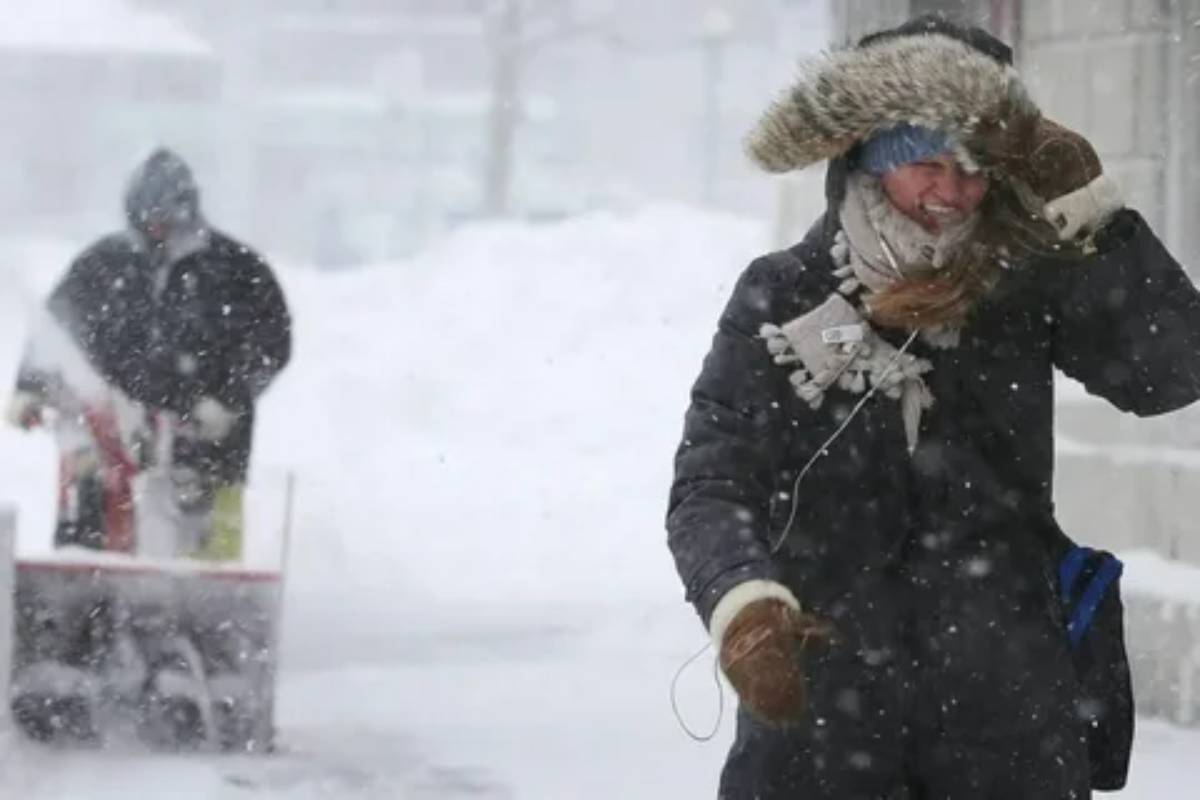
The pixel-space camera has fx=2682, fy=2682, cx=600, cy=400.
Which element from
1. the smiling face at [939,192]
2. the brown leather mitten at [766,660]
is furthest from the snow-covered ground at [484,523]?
the brown leather mitten at [766,660]

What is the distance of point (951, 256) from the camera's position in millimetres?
3111

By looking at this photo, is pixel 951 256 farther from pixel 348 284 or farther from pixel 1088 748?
pixel 348 284

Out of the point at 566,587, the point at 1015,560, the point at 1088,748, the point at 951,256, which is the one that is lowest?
the point at 566,587

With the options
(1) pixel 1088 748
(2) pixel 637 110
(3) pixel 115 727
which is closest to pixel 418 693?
(3) pixel 115 727

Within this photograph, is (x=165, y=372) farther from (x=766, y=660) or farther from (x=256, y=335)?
(x=766, y=660)

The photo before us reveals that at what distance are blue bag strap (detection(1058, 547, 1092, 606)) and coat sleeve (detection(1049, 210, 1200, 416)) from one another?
19 cm

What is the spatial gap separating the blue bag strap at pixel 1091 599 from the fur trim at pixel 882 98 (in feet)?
1.77

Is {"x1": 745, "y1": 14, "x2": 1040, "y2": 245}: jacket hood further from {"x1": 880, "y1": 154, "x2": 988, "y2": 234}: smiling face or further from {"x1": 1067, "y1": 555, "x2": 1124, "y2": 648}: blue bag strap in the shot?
{"x1": 1067, "y1": 555, "x2": 1124, "y2": 648}: blue bag strap

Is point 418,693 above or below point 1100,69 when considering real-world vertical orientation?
below

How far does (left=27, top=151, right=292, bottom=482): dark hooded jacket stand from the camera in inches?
319

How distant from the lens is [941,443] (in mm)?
3111

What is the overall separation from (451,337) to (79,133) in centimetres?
2165

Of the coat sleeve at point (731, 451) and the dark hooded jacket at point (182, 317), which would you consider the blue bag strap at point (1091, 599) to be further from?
the dark hooded jacket at point (182, 317)

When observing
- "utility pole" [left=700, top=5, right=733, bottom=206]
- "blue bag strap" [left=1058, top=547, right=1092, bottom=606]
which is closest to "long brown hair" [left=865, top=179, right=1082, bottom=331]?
"blue bag strap" [left=1058, top=547, right=1092, bottom=606]
